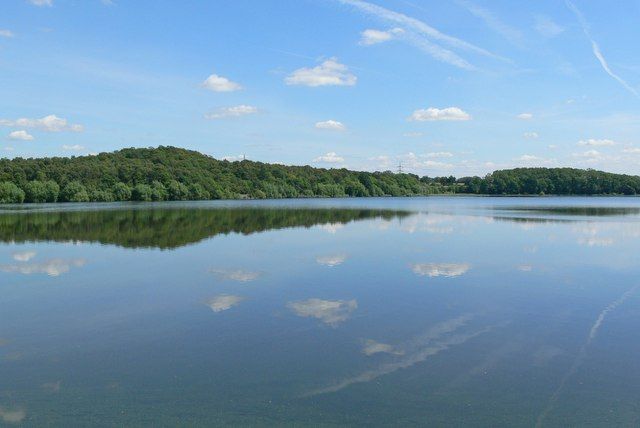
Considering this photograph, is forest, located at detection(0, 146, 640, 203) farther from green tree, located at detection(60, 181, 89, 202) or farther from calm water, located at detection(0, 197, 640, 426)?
calm water, located at detection(0, 197, 640, 426)

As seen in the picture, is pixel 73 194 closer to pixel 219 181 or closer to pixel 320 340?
pixel 219 181

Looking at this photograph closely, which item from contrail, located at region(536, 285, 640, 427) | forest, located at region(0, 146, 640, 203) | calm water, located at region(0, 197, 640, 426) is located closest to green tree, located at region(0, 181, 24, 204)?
forest, located at region(0, 146, 640, 203)

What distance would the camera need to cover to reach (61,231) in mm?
27359

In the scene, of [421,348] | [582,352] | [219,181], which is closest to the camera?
[582,352]

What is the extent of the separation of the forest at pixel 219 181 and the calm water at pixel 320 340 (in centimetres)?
6722

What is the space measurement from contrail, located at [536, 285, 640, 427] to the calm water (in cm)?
3

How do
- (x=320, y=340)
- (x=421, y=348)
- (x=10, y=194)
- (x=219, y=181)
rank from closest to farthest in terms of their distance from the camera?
(x=421, y=348), (x=320, y=340), (x=10, y=194), (x=219, y=181)

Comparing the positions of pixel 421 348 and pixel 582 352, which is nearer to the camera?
pixel 582 352

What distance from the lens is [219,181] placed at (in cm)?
10681

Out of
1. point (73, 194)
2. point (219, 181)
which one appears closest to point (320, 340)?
point (73, 194)

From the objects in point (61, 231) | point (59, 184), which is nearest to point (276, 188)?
point (59, 184)

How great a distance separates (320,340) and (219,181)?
331 ft

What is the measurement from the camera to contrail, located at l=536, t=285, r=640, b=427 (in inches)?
233

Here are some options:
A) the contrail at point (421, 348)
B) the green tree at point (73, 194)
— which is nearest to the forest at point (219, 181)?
the green tree at point (73, 194)
